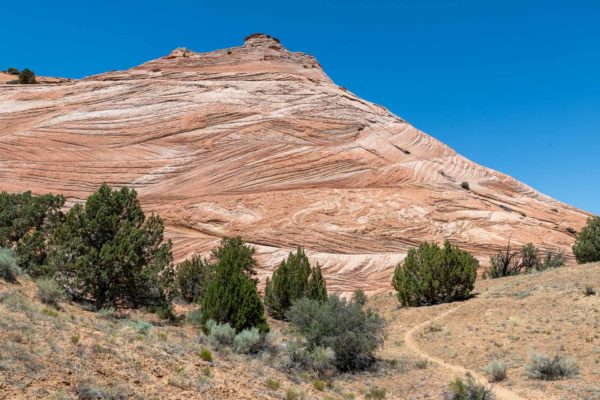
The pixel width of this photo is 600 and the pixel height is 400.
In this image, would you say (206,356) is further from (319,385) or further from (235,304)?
(235,304)

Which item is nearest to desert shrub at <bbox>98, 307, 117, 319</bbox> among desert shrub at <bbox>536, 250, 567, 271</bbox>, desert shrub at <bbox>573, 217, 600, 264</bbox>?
desert shrub at <bbox>573, 217, 600, 264</bbox>

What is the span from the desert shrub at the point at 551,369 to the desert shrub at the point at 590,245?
19.6 metres

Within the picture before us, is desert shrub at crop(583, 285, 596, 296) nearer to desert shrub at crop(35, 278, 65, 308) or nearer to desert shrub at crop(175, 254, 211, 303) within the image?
desert shrub at crop(175, 254, 211, 303)

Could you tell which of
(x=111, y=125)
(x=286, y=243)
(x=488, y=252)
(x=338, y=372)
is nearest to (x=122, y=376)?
(x=338, y=372)

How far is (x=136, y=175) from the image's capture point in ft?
135

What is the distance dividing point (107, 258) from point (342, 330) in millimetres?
9024

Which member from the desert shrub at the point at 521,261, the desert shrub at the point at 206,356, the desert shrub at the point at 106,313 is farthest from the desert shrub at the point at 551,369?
the desert shrub at the point at 521,261

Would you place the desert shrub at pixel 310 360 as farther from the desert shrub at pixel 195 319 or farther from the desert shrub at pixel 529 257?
the desert shrub at pixel 529 257

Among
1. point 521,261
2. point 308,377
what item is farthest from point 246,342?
point 521,261

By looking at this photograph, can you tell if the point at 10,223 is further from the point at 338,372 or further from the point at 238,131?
the point at 238,131

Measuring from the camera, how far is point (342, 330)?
16266 mm

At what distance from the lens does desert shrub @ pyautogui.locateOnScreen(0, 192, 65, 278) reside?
21938 millimetres

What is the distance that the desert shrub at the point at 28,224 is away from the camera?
→ 2194 centimetres

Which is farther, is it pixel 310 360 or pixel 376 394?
pixel 310 360
